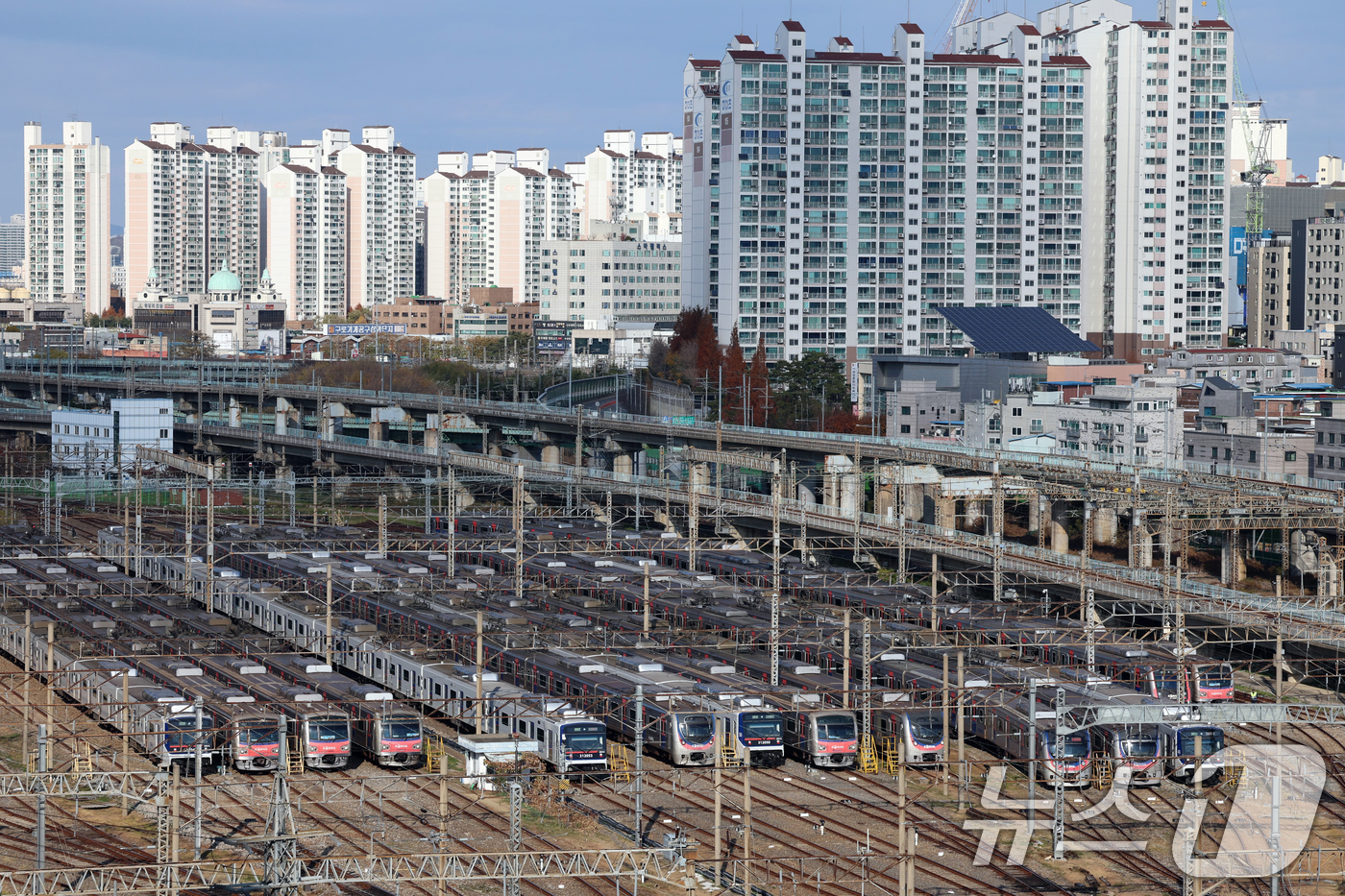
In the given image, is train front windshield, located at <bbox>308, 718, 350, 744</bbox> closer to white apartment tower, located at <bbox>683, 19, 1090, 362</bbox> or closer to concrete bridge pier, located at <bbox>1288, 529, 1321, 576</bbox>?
concrete bridge pier, located at <bbox>1288, 529, 1321, 576</bbox>

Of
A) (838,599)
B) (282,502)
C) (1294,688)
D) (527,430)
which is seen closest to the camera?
(1294,688)

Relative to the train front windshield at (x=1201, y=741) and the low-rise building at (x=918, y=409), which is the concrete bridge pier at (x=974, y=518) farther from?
the train front windshield at (x=1201, y=741)

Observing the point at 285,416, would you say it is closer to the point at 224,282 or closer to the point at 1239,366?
the point at 1239,366

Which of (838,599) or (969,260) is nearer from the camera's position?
(838,599)

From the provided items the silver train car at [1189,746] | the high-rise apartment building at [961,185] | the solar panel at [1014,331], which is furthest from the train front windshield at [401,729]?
the high-rise apartment building at [961,185]

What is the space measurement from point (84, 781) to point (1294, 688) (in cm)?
2499

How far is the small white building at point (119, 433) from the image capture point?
261ft

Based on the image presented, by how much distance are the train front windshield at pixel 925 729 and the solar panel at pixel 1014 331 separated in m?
64.1

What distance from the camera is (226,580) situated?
1810 inches

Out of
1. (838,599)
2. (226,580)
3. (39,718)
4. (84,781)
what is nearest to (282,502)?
(226,580)

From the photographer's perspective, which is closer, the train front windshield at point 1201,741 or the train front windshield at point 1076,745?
the train front windshield at point 1076,745

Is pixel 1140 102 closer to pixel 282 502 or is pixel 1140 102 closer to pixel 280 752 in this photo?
pixel 282 502

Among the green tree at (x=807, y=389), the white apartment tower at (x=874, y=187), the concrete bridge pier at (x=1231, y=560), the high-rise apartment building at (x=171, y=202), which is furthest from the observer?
the high-rise apartment building at (x=171, y=202)

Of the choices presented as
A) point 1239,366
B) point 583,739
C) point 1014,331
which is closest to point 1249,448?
point 1014,331
